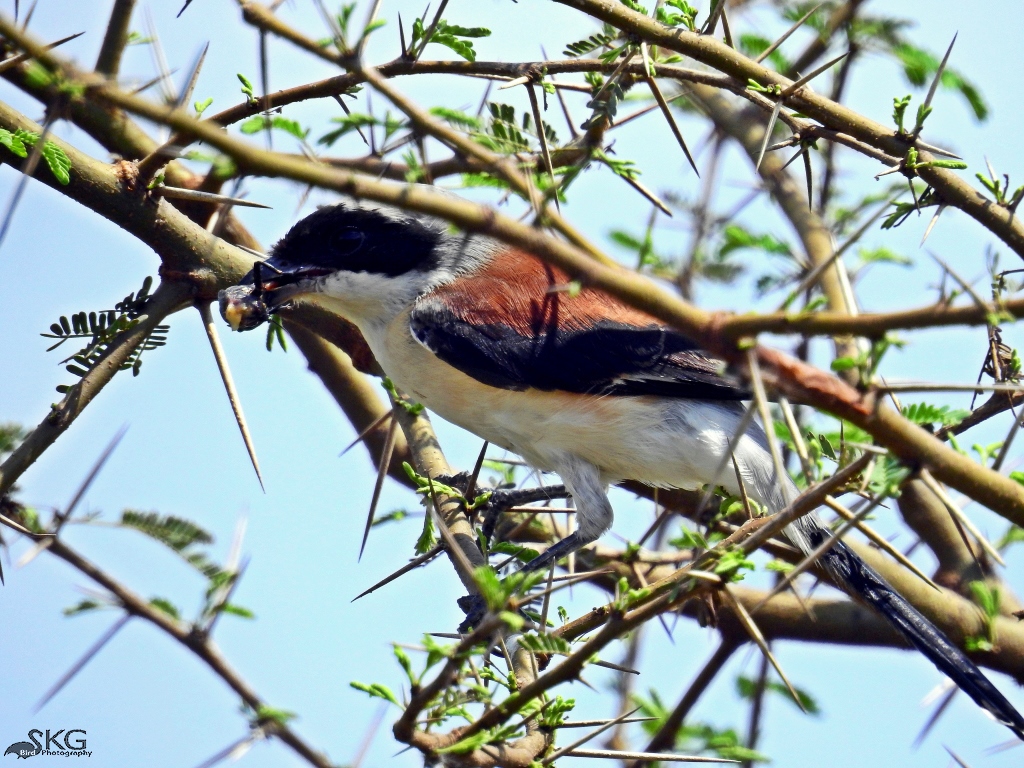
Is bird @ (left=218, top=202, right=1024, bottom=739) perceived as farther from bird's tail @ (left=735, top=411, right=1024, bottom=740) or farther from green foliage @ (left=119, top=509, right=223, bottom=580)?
Result: green foliage @ (left=119, top=509, right=223, bottom=580)

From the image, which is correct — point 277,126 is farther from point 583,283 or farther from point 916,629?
point 916,629

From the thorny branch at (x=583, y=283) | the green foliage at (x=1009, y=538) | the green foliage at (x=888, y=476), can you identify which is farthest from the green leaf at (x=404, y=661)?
the green foliage at (x=1009, y=538)

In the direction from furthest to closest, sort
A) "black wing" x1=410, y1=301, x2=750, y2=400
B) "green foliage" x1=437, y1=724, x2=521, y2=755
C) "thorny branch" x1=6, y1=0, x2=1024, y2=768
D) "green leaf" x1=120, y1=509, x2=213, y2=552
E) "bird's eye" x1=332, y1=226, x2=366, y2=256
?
"bird's eye" x1=332, y1=226, x2=366, y2=256
"black wing" x1=410, y1=301, x2=750, y2=400
"green leaf" x1=120, y1=509, x2=213, y2=552
"green foliage" x1=437, y1=724, x2=521, y2=755
"thorny branch" x1=6, y1=0, x2=1024, y2=768

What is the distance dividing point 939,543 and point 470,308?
6.50ft

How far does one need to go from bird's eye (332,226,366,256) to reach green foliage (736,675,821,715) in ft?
7.39

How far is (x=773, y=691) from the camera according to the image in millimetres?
4082

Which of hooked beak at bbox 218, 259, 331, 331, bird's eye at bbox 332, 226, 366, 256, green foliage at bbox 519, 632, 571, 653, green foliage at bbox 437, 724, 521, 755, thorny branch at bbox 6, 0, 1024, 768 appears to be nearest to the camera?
thorny branch at bbox 6, 0, 1024, 768

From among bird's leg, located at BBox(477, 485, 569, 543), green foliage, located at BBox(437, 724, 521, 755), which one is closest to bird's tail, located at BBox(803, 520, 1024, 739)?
bird's leg, located at BBox(477, 485, 569, 543)

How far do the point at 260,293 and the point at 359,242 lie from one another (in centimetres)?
64

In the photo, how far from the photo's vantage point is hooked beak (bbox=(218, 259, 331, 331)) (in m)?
3.25

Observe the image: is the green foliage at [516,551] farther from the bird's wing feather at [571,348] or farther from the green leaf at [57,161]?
the green leaf at [57,161]

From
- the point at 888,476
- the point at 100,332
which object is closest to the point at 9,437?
the point at 100,332

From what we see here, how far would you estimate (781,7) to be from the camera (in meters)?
4.21

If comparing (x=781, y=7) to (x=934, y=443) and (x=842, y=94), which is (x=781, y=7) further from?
(x=934, y=443)
